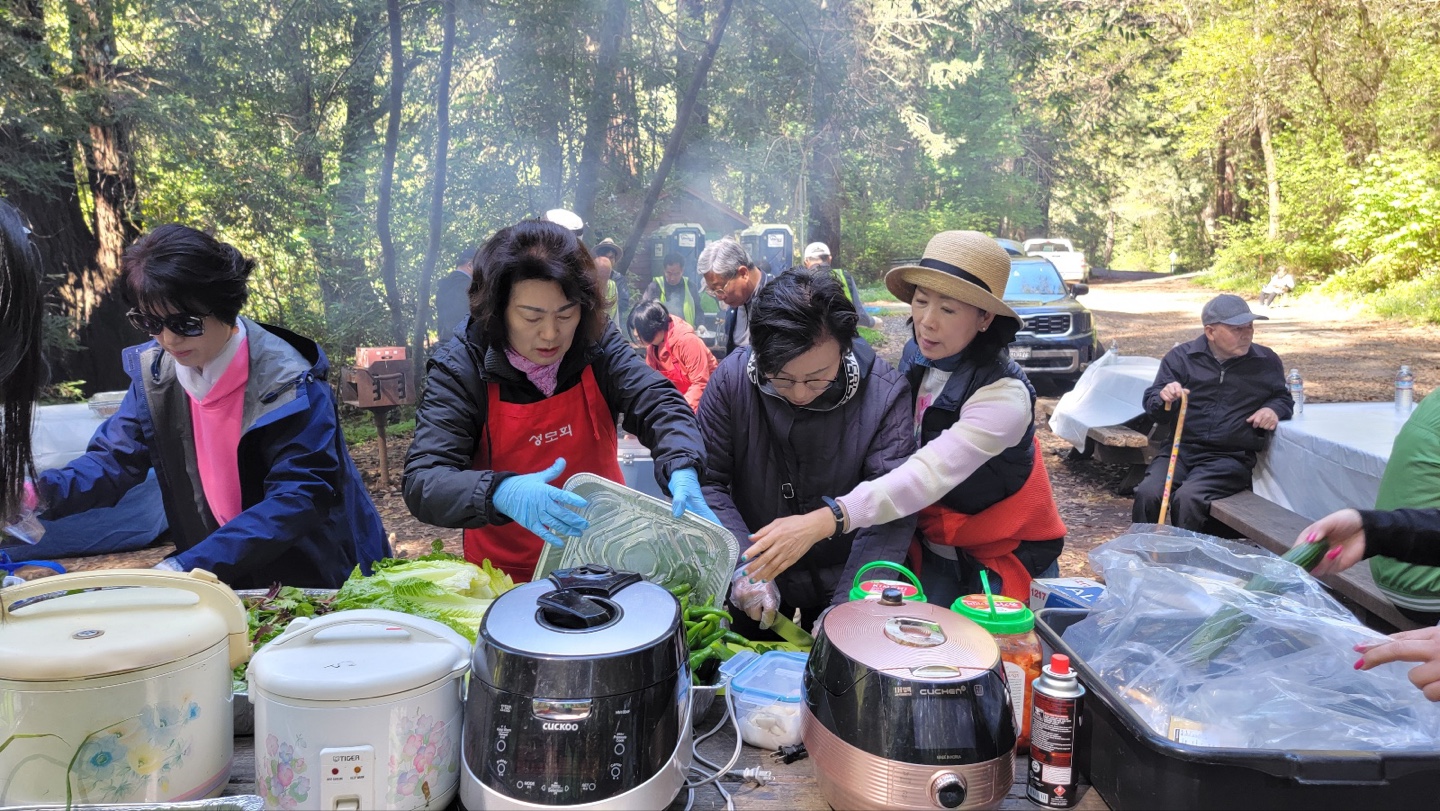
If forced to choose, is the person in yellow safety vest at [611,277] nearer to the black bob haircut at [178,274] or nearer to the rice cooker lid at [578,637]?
the black bob haircut at [178,274]

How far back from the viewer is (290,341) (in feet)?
8.66

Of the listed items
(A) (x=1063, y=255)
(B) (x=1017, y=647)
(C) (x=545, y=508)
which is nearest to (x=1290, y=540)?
(B) (x=1017, y=647)

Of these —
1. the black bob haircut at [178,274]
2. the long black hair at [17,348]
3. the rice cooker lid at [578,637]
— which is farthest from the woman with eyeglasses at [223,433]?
the rice cooker lid at [578,637]

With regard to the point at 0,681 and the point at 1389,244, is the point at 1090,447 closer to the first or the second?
the point at 0,681

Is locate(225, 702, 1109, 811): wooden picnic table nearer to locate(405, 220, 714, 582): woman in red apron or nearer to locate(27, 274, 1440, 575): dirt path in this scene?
locate(405, 220, 714, 582): woman in red apron

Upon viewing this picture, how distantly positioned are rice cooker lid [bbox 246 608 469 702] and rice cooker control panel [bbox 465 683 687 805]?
0.11m

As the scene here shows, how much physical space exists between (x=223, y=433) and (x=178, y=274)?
482 millimetres

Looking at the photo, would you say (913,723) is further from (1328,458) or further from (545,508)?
(1328,458)

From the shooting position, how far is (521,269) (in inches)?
86.2

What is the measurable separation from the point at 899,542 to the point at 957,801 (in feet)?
3.53

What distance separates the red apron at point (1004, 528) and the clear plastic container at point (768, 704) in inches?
33.4

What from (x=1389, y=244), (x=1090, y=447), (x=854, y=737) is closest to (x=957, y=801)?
(x=854, y=737)

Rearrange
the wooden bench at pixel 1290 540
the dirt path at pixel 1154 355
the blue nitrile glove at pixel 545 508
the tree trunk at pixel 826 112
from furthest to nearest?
the tree trunk at pixel 826 112 < the dirt path at pixel 1154 355 < the wooden bench at pixel 1290 540 < the blue nitrile glove at pixel 545 508

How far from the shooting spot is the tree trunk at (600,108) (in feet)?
34.8
